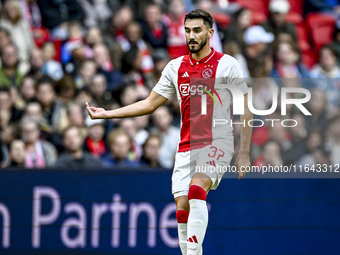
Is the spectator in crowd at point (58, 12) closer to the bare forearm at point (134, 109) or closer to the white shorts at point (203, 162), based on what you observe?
the bare forearm at point (134, 109)

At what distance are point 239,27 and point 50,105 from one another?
3363mm

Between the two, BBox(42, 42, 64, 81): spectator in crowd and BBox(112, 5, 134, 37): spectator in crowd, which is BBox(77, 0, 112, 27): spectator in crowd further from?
BBox(42, 42, 64, 81): spectator in crowd

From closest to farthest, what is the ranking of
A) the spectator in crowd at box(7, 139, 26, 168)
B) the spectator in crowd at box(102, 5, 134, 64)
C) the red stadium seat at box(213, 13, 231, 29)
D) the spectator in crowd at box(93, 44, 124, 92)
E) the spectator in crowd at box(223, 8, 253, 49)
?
the spectator in crowd at box(7, 139, 26, 168) < the spectator in crowd at box(93, 44, 124, 92) < the spectator in crowd at box(102, 5, 134, 64) < the spectator in crowd at box(223, 8, 253, 49) < the red stadium seat at box(213, 13, 231, 29)

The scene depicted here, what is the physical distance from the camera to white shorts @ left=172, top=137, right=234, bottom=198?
4926 mm

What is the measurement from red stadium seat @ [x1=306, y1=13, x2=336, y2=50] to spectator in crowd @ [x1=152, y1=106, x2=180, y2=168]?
346cm

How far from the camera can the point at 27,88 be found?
26.0ft

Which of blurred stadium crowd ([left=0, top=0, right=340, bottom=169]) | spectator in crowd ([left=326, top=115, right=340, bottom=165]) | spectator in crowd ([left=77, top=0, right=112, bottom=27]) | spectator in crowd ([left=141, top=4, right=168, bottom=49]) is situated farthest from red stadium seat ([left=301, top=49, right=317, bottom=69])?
spectator in crowd ([left=77, top=0, right=112, bottom=27])

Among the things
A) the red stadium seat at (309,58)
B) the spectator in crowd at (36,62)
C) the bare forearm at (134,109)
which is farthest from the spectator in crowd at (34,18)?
the red stadium seat at (309,58)

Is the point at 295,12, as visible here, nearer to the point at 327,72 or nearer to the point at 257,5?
the point at 257,5

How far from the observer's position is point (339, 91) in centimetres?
823

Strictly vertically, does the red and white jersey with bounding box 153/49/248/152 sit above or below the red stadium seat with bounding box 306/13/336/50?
below

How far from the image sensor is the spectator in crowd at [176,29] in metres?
8.96

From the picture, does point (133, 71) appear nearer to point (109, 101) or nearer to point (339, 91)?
point (109, 101)

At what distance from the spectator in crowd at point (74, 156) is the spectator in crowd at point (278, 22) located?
3.95 m
